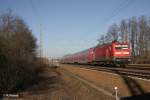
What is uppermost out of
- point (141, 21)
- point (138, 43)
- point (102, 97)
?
point (141, 21)

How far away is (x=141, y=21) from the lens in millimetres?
91812

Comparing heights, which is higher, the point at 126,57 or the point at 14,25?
the point at 14,25

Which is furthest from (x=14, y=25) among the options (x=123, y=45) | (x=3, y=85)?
(x=3, y=85)

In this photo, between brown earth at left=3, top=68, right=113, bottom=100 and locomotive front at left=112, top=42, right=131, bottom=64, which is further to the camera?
locomotive front at left=112, top=42, right=131, bottom=64

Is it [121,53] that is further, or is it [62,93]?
[121,53]

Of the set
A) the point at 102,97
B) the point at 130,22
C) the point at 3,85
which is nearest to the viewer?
the point at 102,97

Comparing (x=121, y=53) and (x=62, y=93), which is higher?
(x=121, y=53)

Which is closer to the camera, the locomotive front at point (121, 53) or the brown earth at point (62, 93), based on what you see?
the brown earth at point (62, 93)

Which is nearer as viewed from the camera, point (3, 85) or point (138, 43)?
point (3, 85)

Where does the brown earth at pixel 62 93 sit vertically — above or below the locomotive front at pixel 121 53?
below

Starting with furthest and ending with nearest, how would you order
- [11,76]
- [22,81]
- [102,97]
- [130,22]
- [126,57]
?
[130,22] → [126,57] → [22,81] → [11,76] → [102,97]

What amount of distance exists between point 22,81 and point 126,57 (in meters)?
21.1

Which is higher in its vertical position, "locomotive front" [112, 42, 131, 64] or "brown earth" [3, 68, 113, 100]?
"locomotive front" [112, 42, 131, 64]

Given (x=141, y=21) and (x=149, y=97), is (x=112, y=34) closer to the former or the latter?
(x=141, y=21)
